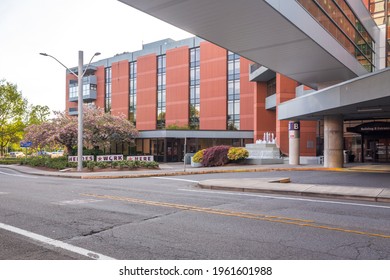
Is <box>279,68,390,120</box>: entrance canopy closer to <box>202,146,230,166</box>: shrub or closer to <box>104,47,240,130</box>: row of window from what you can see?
<box>202,146,230,166</box>: shrub

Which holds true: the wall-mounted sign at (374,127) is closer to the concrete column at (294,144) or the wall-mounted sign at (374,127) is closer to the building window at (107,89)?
the concrete column at (294,144)

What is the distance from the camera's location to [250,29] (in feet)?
50.6

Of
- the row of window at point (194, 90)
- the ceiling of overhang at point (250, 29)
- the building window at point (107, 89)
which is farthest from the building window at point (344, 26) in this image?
the building window at point (107, 89)

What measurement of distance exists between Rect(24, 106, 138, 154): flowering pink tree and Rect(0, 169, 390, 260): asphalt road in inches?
909

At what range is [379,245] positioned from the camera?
6133 millimetres

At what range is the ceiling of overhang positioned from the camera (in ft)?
42.8

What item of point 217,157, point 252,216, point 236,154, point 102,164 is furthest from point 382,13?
point 252,216

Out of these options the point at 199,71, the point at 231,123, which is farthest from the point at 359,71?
the point at 199,71

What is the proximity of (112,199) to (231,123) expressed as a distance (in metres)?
39.9

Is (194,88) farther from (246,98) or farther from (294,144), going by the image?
(294,144)

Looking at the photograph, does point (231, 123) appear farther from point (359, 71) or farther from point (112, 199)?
point (112, 199)

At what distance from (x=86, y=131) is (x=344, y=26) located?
2519cm

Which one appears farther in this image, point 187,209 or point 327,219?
point 187,209

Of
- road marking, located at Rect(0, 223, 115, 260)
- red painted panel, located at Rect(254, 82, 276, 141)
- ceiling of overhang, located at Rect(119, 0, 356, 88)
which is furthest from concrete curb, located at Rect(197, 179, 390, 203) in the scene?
red painted panel, located at Rect(254, 82, 276, 141)
